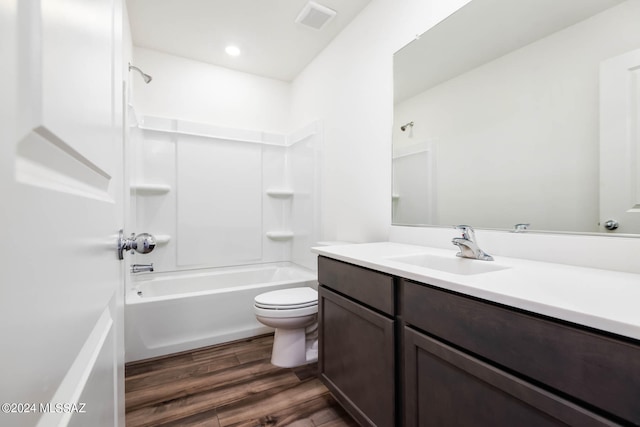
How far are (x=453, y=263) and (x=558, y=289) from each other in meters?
→ 0.53

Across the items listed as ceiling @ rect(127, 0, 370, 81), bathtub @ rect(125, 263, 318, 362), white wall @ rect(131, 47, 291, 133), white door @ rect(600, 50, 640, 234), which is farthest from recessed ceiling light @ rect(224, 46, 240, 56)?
white door @ rect(600, 50, 640, 234)

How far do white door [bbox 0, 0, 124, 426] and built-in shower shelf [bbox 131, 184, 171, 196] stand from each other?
2349 mm

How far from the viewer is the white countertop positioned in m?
0.58

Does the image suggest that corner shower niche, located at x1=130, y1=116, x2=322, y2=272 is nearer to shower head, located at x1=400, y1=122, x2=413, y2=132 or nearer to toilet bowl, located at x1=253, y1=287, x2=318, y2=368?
toilet bowl, located at x1=253, y1=287, x2=318, y2=368

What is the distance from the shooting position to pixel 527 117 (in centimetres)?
120

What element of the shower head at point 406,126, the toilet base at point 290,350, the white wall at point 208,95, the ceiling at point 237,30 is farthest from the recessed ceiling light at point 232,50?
the toilet base at point 290,350

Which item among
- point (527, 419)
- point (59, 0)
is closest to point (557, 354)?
point (527, 419)

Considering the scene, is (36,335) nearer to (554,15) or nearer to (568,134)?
(568,134)

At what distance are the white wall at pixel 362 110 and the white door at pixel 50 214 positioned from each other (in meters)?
1.69

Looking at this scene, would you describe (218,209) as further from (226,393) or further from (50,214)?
(50,214)

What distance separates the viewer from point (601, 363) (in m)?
0.57

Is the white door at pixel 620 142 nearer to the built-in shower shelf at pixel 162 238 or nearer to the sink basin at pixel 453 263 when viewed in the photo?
→ the sink basin at pixel 453 263

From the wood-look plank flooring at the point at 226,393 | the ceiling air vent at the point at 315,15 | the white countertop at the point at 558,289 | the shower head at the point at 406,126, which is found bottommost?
the wood-look plank flooring at the point at 226,393

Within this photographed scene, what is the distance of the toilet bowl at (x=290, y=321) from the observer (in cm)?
185
